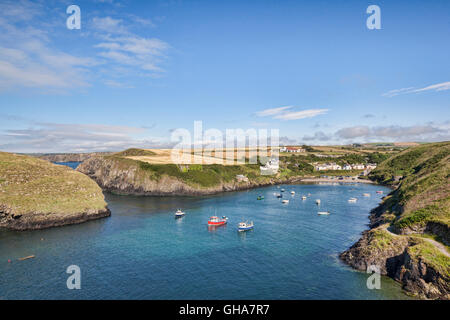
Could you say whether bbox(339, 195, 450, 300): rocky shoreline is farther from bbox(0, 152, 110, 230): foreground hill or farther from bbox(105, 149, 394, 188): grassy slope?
bbox(105, 149, 394, 188): grassy slope

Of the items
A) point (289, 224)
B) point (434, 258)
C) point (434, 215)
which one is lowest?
point (289, 224)

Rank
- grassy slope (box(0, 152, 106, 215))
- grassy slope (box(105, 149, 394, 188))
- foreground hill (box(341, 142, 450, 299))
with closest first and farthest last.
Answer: foreground hill (box(341, 142, 450, 299)) → grassy slope (box(0, 152, 106, 215)) → grassy slope (box(105, 149, 394, 188))

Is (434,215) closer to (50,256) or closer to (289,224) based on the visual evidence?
(289,224)

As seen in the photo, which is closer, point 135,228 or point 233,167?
point 135,228

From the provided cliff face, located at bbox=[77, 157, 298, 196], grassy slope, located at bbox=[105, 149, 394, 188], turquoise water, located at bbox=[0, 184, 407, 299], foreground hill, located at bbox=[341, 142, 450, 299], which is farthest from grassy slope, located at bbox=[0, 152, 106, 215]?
foreground hill, located at bbox=[341, 142, 450, 299]

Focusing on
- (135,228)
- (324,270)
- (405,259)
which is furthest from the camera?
(135,228)

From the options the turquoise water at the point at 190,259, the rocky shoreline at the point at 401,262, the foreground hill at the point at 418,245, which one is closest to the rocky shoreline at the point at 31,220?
the turquoise water at the point at 190,259
